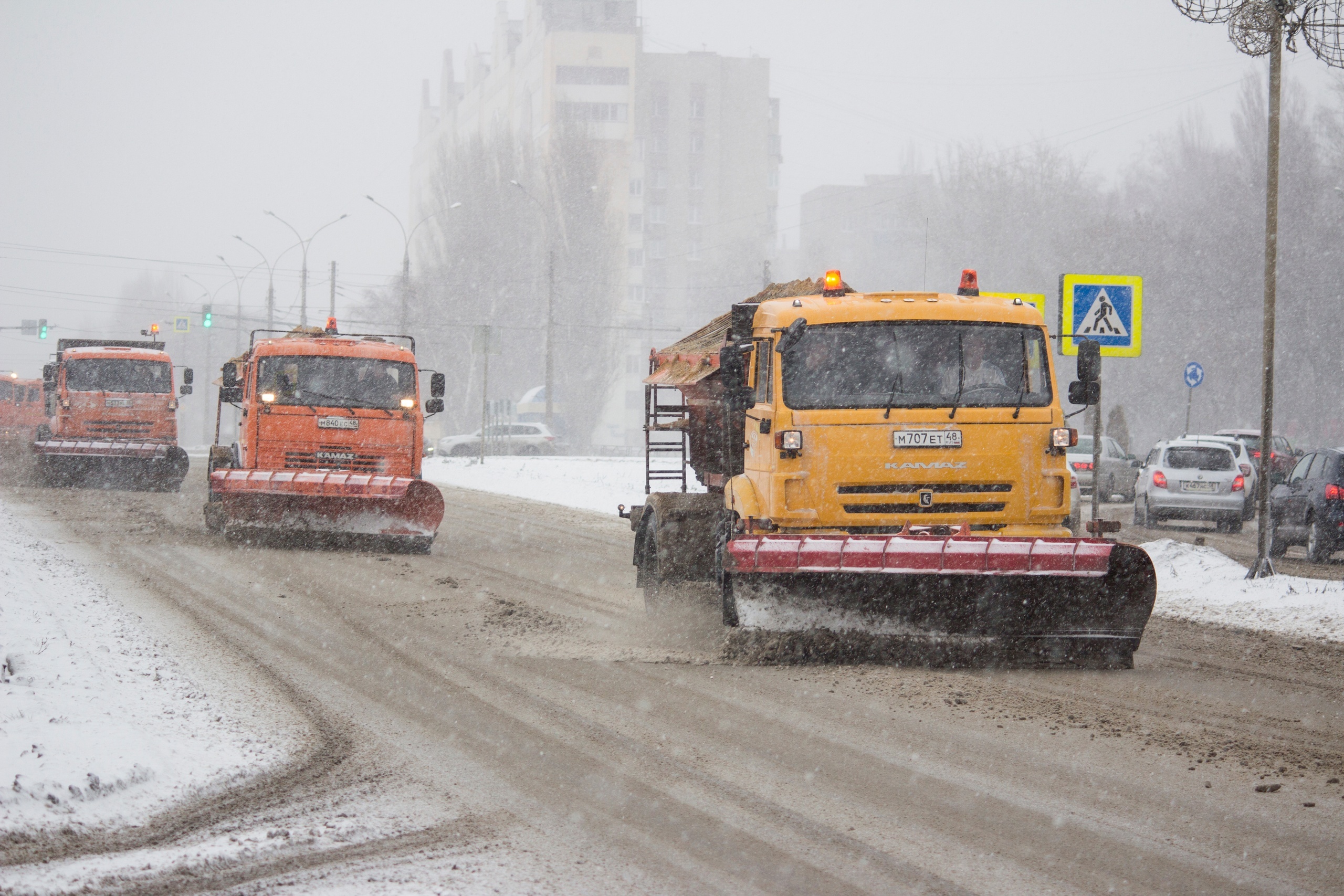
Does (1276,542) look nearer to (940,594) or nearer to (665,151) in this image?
(940,594)

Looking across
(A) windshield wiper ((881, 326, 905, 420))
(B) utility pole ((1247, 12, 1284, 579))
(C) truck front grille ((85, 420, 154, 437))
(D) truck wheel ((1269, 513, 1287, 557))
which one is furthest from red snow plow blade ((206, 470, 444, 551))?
(C) truck front grille ((85, 420, 154, 437))

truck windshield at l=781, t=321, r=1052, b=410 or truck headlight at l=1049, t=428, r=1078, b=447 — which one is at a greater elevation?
truck windshield at l=781, t=321, r=1052, b=410

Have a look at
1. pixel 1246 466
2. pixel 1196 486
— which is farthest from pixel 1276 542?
pixel 1246 466

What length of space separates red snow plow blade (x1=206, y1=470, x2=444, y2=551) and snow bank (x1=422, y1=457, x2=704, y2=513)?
7151 millimetres

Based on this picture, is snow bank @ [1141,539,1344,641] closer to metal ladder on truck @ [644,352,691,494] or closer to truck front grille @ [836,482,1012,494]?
truck front grille @ [836,482,1012,494]

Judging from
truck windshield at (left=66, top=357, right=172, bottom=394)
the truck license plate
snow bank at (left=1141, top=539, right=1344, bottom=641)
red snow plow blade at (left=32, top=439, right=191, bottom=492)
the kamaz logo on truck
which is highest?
truck windshield at (left=66, top=357, right=172, bottom=394)

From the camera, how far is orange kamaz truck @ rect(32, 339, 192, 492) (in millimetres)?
24594

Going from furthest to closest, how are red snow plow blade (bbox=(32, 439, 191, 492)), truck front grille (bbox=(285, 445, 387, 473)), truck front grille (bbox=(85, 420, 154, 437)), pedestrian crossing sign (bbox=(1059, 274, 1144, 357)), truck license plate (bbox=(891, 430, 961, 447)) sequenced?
truck front grille (bbox=(85, 420, 154, 437)) < red snow plow blade (bbox=(32, 439, 191, 492)) < truck front grille (bbox=(285, 445, 387, 473)) < pedestrian crossing sign (bbox=(1059, 274, 1144, 357)) < truck license plate (bbox=(891, 430, 961, 447))

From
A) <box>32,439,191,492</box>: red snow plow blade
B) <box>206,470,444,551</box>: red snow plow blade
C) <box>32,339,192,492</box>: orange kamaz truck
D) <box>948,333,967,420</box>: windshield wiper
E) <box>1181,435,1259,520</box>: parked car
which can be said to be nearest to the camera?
<box>948,333,967,420</box>: windshield wiper

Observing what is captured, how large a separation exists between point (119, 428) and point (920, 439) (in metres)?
21.2

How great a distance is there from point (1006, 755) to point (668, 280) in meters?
106

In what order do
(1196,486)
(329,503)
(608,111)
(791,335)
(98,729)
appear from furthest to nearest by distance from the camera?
(608,111) < (1196,486) < (329,503) < (791,335) < (98,729)

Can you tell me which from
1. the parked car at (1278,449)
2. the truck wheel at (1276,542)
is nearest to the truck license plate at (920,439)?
the truck wheel at (1276,542)

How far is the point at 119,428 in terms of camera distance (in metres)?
25.8
